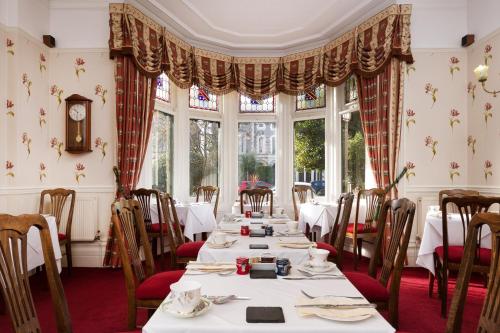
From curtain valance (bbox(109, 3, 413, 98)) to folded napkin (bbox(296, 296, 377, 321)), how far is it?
392cm

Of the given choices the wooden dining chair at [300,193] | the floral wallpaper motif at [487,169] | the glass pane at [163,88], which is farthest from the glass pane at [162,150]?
the floral wallpaper motif at [487,169]

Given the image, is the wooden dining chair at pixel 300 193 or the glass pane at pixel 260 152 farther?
the glass pane at pixel 260 152

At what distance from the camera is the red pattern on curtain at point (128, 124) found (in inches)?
175

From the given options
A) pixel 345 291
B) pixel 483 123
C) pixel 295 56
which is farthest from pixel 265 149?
pixel 345 291

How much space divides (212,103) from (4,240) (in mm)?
5447

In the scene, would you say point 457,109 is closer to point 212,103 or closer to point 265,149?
point 265,149

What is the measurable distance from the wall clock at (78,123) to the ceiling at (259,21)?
4.87ft

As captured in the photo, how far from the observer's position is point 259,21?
17.9 ft

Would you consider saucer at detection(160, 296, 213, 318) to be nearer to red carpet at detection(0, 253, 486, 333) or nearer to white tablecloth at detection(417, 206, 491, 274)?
red carpet at detection(0, 253, 486, 333)

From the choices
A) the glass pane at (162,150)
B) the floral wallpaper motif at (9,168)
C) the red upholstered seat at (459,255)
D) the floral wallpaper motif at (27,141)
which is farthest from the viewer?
the glass pane at (162,150)

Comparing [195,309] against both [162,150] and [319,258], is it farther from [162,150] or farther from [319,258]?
[162,150]

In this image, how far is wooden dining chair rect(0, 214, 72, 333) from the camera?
3.89 feet

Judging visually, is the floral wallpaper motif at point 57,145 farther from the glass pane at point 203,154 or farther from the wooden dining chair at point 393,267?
the wooden dining chair at point 393,267

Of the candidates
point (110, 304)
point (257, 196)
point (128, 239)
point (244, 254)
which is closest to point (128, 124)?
point (257, 196)
